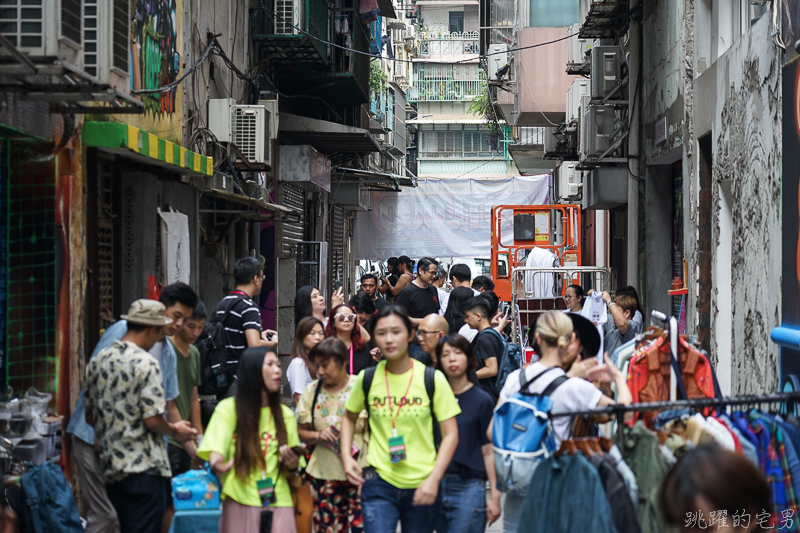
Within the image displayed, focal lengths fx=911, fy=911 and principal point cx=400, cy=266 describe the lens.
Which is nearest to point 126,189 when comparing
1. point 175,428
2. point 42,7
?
point 42,7

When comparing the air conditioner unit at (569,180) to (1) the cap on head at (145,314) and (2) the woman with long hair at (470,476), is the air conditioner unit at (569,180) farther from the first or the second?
(1) the cap on head at (145,314)

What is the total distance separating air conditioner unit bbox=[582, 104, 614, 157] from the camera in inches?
611

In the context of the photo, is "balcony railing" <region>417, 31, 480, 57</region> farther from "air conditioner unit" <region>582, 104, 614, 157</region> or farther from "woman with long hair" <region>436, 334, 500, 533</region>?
"woman with long hair" <region>436, 334, 500, 533</region>

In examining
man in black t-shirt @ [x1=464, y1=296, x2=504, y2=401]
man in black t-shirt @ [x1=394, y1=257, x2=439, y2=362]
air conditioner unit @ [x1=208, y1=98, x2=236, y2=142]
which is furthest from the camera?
air conditioner unit @ [x1=208, y1=98, x2=236, y2=142]

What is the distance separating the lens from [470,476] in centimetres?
511

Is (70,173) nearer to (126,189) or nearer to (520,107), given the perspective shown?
(126,189)

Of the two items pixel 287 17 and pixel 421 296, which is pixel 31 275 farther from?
pixel 287 17

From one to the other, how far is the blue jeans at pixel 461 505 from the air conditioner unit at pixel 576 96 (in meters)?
16.5

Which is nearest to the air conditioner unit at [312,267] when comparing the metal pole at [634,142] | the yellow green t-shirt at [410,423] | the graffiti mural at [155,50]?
the metal pole at [634,142]

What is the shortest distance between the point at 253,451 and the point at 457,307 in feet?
17.7

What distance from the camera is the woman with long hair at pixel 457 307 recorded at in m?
9.97

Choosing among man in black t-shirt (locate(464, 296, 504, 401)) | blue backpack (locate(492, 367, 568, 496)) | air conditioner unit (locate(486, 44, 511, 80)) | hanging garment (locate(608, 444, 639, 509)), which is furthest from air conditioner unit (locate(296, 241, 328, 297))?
hanging garment (locate(608, 444, 639, 509))

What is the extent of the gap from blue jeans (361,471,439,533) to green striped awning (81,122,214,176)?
13.7ft

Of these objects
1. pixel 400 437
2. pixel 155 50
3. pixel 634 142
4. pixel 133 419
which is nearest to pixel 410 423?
pixel 400 437
